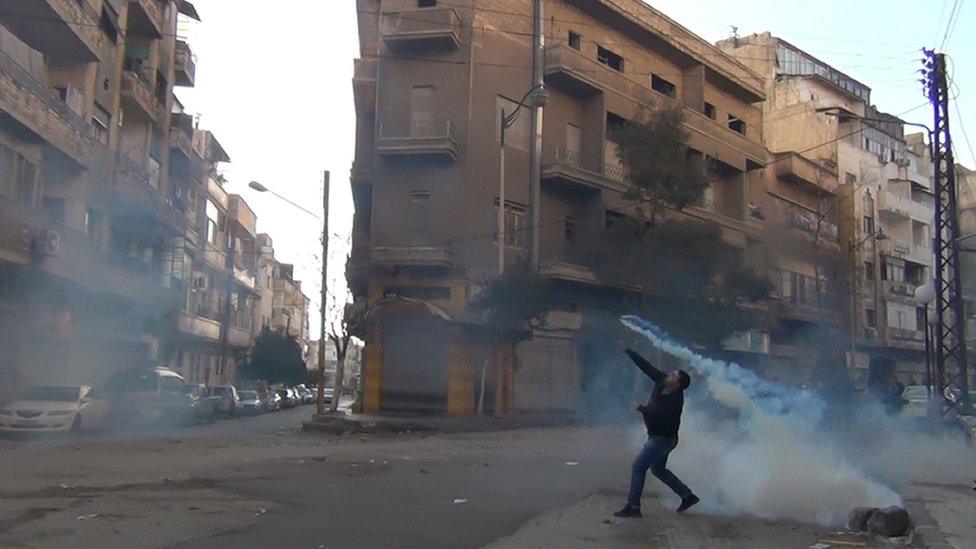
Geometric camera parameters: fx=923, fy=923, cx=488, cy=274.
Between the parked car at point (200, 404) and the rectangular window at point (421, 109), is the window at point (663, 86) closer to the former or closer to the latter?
the rectangular window at point (421, 109)

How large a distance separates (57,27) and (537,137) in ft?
54.6

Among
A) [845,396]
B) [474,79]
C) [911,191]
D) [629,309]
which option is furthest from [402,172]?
[911,191]

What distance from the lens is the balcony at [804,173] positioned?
165ft

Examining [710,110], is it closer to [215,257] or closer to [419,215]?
[419,215]

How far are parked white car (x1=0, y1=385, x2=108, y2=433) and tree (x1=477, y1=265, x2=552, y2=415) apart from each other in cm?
1239

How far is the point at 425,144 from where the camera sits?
32.5m

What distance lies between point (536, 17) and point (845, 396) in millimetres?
18334

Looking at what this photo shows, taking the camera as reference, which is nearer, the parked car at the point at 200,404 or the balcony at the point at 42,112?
the balcony at the point at 42,112

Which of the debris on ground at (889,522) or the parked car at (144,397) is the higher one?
the parked car at (144,397)

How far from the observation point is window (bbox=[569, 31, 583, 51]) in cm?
3794

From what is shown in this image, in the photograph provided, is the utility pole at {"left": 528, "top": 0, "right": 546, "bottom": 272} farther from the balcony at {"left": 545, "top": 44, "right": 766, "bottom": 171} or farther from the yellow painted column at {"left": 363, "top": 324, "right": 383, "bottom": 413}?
the yellow painted column at {"left": 363, "top": 324, "right": 383, "bottom": 413}

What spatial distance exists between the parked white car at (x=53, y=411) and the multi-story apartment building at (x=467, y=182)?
10513mm

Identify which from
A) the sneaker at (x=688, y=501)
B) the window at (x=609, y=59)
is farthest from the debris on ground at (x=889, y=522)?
the window at (x=609, y=59)

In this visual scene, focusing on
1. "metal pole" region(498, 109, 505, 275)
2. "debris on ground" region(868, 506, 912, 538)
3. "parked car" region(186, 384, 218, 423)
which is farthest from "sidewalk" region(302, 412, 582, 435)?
"debris on ground" region(868, 506, 912, 538)
